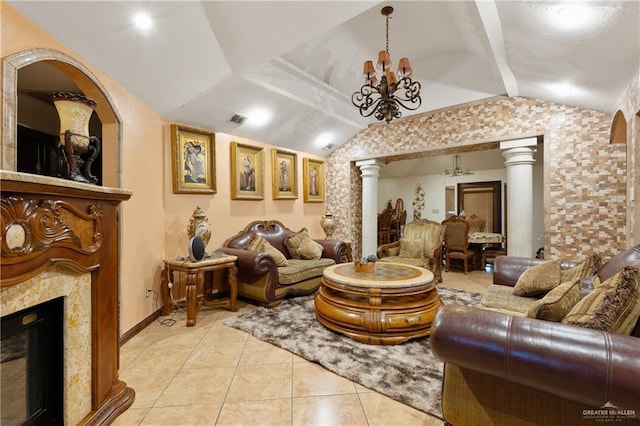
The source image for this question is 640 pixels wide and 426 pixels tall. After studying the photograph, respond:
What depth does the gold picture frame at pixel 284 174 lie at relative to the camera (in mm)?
4719

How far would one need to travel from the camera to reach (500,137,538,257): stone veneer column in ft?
12.6

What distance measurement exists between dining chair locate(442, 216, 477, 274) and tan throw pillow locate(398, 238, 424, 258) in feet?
3.26

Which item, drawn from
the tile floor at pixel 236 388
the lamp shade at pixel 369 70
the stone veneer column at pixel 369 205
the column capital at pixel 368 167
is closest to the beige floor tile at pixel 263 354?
the tile floor at pixel 236 388

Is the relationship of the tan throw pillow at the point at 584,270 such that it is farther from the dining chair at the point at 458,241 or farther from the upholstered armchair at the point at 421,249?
the dining chair at the point at 458,241

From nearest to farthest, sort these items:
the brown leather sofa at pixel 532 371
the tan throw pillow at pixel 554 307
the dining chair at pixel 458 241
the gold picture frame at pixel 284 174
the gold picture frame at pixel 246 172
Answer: the brown leather sofa at pixel 532 371 < the tan throw pillow at pixel 554 307 < the gold picture frame at pixel 246 172 < the gold picture frame at pixel 284 174 < the dining chair at pixel 458 241

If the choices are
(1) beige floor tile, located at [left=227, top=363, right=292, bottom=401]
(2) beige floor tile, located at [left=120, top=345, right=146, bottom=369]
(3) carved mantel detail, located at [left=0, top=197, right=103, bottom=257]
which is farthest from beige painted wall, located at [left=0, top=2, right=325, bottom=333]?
(1) beige floor tile, located at [left=227, top=363, right=292, bottom=401]

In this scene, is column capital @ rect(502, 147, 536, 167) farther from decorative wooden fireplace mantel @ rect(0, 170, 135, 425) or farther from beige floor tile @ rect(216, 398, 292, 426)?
decorative wooden fireplace mantel @ rect(0, 170, 135, 425)

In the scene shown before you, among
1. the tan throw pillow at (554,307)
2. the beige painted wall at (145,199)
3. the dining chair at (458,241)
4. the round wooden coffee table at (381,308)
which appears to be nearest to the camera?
the tan throw pillow at (554,307)

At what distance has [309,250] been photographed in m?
4.19

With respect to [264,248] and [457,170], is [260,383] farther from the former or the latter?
[457,170]

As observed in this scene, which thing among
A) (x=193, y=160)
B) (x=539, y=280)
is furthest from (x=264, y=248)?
(x=539, y=280)

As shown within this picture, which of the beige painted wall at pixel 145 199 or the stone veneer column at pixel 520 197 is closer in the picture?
the beige painted wall at pixel 145 199

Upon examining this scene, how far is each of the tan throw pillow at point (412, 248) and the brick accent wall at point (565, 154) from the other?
1.52 m

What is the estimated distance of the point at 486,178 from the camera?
7.39m
